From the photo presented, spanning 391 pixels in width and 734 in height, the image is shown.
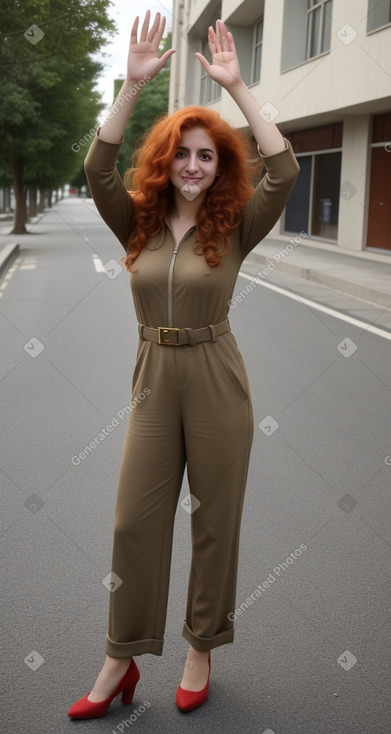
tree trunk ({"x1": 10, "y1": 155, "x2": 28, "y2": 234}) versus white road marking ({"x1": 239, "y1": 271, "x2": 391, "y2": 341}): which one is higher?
tree trunk ({"x1": 10, "y1": 155, "x2": 28, "y2": 234})

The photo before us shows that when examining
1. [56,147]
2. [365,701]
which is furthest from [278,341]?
[56,147]

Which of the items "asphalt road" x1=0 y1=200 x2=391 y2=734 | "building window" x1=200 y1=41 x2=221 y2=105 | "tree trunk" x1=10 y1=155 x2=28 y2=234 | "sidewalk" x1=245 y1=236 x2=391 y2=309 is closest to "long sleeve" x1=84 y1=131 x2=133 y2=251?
"asphalt road" x1=0 y1=200 x2=391 y2=734

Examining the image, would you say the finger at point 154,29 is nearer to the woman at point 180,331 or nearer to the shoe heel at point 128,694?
the woman at point 180,331

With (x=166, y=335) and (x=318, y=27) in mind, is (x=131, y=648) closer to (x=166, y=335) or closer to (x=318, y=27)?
(x=166, y=335)

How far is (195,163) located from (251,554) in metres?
2.09

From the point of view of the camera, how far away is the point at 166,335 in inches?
110

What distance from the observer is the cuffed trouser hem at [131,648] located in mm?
2903

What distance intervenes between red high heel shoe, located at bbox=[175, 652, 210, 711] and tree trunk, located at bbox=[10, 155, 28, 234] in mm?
30944

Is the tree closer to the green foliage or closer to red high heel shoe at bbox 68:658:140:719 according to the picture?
the green foliage

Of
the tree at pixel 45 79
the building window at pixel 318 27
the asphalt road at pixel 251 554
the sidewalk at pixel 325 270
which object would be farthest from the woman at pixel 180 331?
A: the building window at pixel 318 27

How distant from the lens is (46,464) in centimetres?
555

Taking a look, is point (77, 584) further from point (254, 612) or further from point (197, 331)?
point (197, 331)

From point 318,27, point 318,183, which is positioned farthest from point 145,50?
point 318,183

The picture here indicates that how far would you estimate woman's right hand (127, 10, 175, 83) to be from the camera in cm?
272
